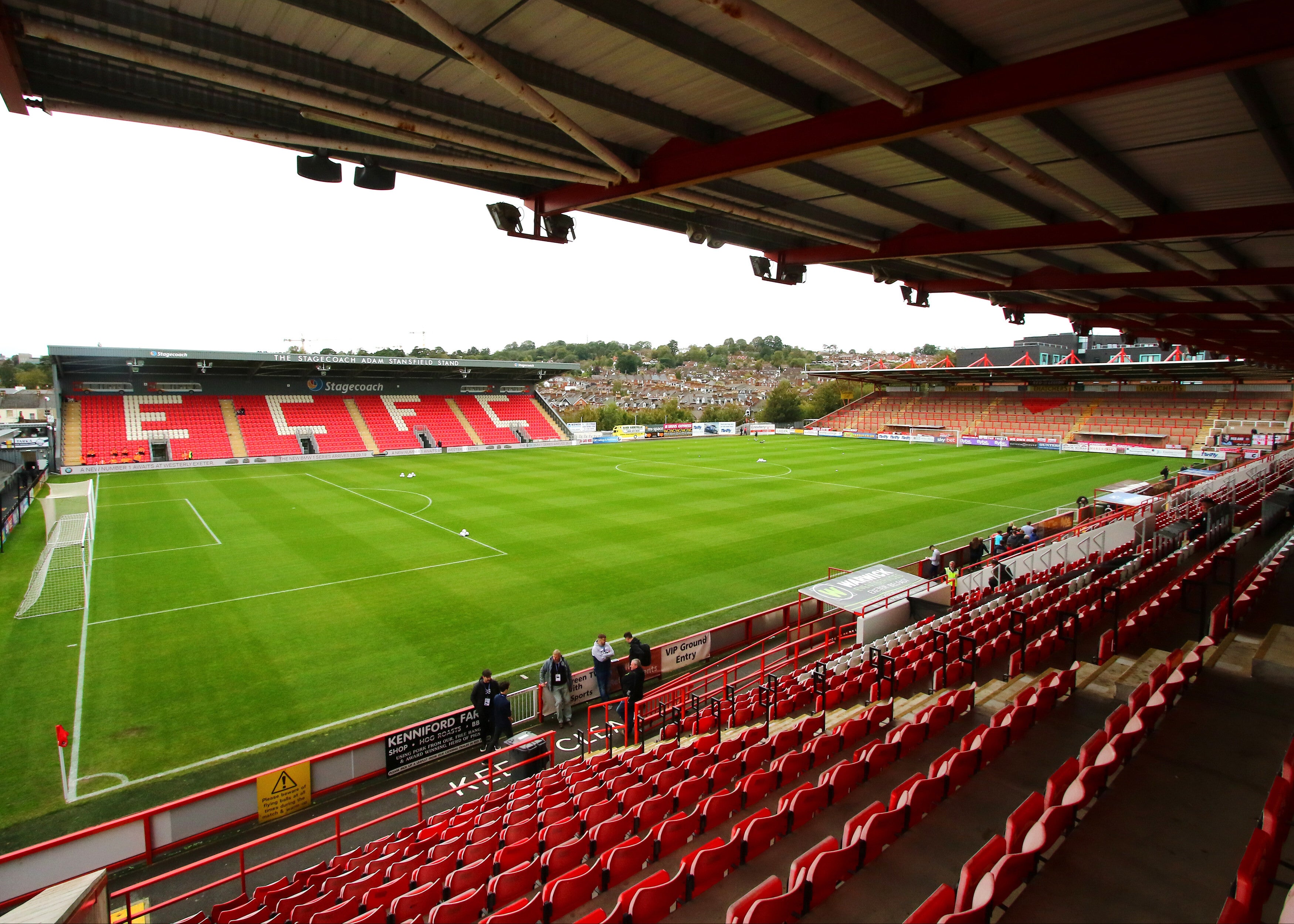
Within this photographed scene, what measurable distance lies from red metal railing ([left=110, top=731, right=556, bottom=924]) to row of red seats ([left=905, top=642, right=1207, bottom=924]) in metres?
4.98

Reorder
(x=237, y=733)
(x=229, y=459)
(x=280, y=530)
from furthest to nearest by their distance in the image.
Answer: (x=229, y=459) → (x=280, y=530) → (x=237, y=733)

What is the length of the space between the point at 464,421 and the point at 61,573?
115 ft

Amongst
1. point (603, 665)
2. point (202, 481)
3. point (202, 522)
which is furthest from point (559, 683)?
point (202, 481)

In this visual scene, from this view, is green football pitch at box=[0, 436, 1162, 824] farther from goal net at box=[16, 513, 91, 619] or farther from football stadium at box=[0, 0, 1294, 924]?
goal net at box=[16, 513, 91, 619]

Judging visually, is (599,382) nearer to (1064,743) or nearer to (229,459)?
(229,459)

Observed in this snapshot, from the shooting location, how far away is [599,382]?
160500mm

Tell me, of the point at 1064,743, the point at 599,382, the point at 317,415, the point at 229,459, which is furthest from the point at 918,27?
the point at 599,382

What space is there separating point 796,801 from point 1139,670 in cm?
508

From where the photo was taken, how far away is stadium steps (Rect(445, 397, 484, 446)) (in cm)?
5028

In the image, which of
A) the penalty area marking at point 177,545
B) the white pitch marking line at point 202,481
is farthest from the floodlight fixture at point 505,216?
the white pitch marking line at point 202,481

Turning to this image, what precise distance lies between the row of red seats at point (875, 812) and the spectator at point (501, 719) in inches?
206

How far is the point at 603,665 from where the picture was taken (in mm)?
10305

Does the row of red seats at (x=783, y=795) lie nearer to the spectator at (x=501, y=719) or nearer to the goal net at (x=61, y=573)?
the spectator at (x=501, y=719)

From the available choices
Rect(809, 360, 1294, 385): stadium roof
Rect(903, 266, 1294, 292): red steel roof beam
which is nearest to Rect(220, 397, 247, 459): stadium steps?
Rect(903, 266, 1294, 292): red steel roof beam
